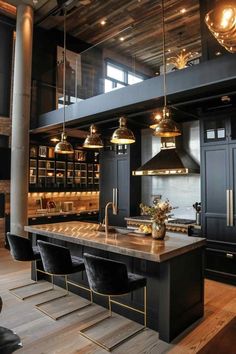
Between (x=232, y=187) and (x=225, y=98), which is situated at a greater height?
(x=225, y=98)

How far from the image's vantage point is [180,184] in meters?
6.52

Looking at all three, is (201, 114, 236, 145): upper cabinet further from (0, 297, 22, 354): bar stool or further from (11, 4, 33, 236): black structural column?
(0, 297, 22, 354): bar stool

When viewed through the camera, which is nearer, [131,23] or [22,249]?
[22,249]

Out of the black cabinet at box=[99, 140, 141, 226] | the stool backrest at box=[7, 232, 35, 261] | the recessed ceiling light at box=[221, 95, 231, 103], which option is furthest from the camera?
the black cabinet at box=[99, 140, 141, 226]

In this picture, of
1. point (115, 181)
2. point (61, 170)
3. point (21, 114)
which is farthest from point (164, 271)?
point (61, 170)

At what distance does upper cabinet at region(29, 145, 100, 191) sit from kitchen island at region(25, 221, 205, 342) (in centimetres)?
444

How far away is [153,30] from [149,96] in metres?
3.96

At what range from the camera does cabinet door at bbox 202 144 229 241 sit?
16.0 ft

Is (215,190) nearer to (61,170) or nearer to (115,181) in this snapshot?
(115,181)

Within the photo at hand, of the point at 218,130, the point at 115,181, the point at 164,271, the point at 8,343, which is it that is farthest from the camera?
the point at 115,181

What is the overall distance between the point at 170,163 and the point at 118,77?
2.40 meters

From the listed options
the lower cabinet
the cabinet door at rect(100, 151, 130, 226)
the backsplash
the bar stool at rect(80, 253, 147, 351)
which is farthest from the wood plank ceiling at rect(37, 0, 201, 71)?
the bar stool at rect(80, 253, 147, 351)

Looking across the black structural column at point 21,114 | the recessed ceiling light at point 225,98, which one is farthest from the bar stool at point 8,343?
the black structural column at point 21,114

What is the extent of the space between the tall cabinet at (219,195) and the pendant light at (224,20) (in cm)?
318
